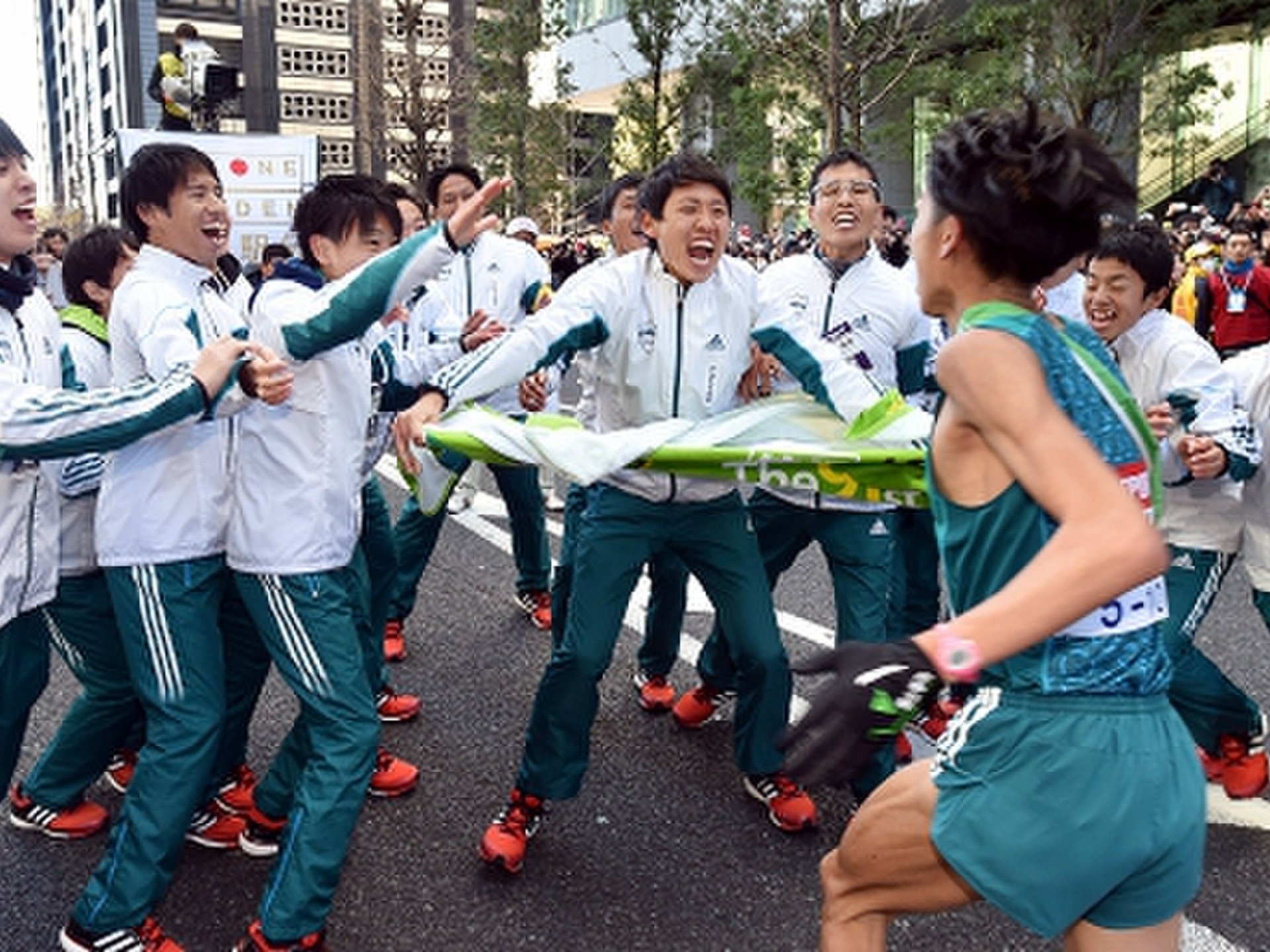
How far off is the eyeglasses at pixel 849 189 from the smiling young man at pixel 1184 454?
3.11 feet

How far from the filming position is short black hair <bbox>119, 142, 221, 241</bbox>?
3.37 meters

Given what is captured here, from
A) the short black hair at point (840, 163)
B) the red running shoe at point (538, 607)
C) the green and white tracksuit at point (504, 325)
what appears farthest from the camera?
the red running shoe at point (538, 607)

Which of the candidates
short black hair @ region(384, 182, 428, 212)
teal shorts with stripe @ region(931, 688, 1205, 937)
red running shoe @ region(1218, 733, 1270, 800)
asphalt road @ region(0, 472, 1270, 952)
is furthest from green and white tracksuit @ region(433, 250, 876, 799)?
teal shorts with stripe @ region(931, 688, 1205, 937)

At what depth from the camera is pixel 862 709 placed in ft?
5.69

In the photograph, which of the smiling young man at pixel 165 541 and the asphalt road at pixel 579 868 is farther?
the asphalt road at pixel 579 868

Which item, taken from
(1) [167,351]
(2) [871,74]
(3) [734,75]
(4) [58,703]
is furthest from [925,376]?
(3) [734,75]

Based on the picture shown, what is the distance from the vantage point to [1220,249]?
46.0 ft

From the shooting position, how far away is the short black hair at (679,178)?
12.7 feet

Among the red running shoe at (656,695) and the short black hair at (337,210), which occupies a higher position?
the short black hair at (337,210)

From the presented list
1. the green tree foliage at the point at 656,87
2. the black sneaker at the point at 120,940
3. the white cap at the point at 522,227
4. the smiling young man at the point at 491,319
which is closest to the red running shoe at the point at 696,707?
the smiling young man at the point at 491,319

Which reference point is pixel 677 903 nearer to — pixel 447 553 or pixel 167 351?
pixel 167 351

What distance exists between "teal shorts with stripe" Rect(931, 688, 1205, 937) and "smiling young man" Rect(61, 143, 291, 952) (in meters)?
1.85

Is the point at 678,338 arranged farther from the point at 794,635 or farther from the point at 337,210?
the point at 794,635

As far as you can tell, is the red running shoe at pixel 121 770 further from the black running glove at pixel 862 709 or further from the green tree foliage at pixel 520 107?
the green tree foliage at pixel 520 107
